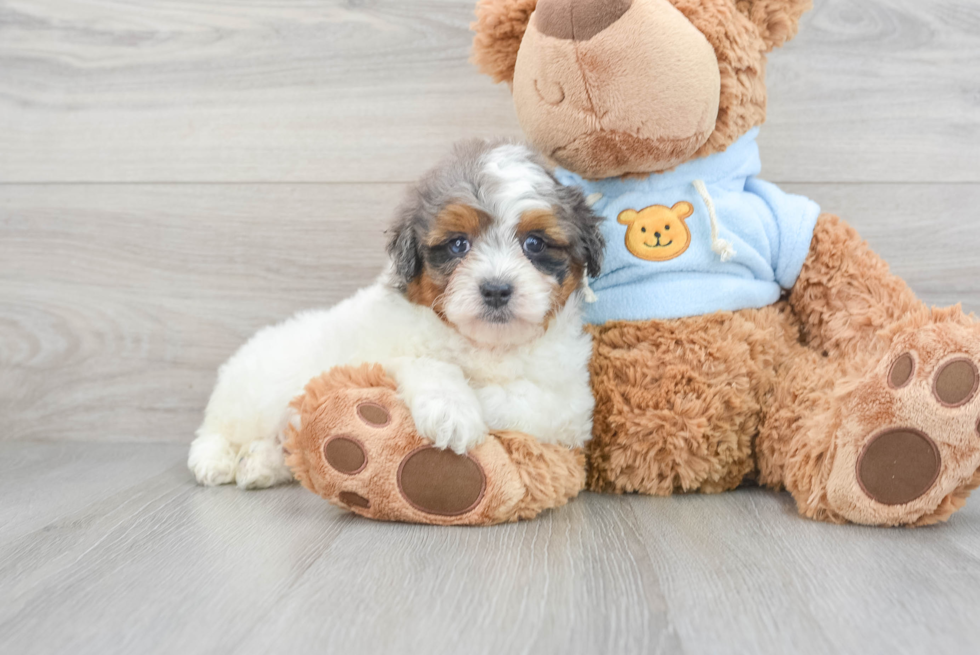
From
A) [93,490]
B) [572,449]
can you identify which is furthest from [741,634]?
[93,490]

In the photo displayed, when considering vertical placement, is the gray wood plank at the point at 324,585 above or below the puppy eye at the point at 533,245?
below

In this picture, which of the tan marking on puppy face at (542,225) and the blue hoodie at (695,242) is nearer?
the tan marking on puppy face at (542,225)

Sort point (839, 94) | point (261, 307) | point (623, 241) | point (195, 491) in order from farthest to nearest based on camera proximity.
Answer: point (261, 307) < point (839, 94) < point (195, 491) < point (623, 241)

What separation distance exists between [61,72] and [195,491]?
1.22 meters

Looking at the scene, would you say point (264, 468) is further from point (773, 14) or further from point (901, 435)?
point (773, 14)

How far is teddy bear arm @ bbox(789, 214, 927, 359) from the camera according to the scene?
4.71ft

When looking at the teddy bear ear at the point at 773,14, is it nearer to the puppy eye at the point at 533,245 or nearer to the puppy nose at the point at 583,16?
the puppy nose at the point at 583,16

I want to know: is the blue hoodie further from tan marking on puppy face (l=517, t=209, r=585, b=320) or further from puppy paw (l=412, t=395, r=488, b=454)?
puppy paw (l=412, t=395, r=488, b=454)

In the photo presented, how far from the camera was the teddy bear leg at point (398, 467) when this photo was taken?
49.8 inches

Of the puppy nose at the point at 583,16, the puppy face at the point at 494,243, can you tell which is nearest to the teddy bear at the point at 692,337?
the puppy nose at the point at 583,16

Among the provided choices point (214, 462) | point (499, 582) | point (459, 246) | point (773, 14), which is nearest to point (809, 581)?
point (499, 582)

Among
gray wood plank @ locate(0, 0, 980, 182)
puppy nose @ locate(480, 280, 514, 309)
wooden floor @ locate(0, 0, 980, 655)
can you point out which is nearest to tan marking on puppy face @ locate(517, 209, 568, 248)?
puppy nose @ locate(480, 280, 514, 309)

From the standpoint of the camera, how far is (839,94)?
1893 millimetres

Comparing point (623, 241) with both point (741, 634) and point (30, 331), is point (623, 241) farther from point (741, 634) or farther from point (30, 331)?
point (30, 331)
